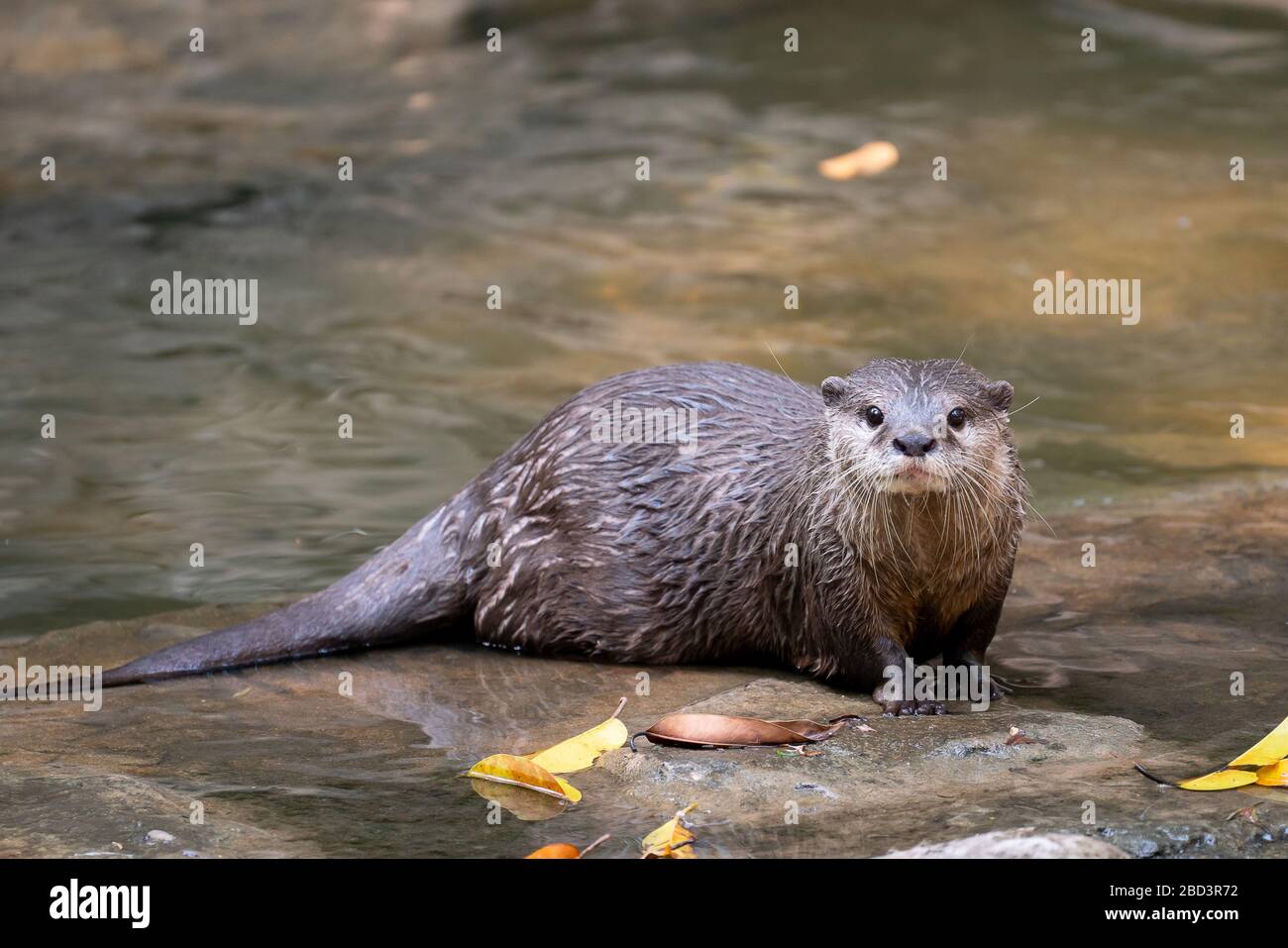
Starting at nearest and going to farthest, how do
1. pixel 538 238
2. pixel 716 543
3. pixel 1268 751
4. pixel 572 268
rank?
pixel 1268 751 → pixel 716 543 → pixel 572 268 → pixel 538 238

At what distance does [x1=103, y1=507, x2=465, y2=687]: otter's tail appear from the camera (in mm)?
3773

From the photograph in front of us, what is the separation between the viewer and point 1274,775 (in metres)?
2.66

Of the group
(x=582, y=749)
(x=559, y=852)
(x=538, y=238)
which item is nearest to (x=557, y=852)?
(x=559, y=852)

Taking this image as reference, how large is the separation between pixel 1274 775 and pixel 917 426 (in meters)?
0.93

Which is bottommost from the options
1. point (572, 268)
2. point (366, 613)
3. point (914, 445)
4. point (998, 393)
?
point (366, 613)

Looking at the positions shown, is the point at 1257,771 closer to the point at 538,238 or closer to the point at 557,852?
the point at 557,852

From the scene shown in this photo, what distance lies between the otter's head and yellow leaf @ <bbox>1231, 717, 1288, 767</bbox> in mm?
752

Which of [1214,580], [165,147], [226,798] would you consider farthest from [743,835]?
[165,147]

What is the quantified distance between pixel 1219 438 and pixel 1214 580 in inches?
56.0

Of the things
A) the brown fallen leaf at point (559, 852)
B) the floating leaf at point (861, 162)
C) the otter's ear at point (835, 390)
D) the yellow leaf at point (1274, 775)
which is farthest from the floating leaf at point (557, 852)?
the floating leaf at point (861, 162)

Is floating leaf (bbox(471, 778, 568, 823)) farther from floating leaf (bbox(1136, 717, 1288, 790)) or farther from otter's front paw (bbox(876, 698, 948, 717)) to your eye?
floating leaf (bbox(1136, 717, 1288, 790))

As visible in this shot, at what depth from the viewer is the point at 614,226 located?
317 inches

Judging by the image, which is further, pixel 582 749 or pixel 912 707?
pixel 912 707

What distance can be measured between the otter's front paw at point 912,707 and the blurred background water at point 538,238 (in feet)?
5.51
